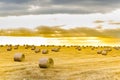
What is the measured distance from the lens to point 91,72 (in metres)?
23.0

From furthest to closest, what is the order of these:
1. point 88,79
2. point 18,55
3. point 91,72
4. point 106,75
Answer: point 18,55
point 91,72
point 106,75
point 88,79

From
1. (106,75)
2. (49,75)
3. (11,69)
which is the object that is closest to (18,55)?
(11,69)

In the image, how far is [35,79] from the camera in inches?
808

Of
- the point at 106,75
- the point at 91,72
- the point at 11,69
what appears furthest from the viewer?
the point at 11,69

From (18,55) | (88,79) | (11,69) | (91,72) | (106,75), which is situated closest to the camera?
(88,79)

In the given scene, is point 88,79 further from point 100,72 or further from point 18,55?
point 18,55

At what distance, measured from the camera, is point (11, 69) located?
966 inches

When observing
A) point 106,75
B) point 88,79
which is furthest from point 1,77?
point 106,75

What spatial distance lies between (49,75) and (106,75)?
13.6 feet

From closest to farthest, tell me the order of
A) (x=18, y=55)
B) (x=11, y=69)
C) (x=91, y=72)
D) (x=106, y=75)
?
(x=106, y=75) → (x=91, y=72) → (x=11, y=69) → (x=18, y=55)

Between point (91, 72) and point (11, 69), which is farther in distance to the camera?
point (11, 69)

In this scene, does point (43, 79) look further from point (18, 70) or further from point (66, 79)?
point (18, 70)

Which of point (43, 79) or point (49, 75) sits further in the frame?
point (49, 75)

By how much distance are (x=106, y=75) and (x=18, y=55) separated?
12.5 meters
